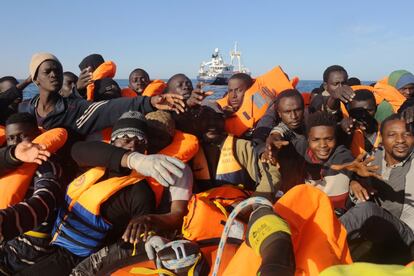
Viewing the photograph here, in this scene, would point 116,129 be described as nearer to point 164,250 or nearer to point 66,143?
point 66,143

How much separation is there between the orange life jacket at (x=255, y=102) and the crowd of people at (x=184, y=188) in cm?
44

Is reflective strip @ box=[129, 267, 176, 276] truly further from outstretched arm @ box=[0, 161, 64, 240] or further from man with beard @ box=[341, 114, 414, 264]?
man with beard @ box=[341, 114, 414, 264]

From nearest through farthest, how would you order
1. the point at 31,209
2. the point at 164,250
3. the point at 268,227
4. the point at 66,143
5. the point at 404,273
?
the point at 404,273, the point at 268,227, the point at 164,250, the point at 31,209, the point at 66,143

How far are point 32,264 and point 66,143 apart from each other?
106cm

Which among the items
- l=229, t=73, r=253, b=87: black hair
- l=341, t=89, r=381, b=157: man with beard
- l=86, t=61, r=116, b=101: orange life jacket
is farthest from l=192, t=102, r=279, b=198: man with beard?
l=86, t=61, r=116, b=101: orange life jacket

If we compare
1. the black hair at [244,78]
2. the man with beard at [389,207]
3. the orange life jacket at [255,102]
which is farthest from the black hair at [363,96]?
the man with beard at [389,207]

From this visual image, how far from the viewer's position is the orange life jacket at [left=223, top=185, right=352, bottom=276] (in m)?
1.72

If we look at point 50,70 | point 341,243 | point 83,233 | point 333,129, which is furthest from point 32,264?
point 333,129

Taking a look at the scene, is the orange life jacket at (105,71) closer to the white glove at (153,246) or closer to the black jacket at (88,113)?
the black jacket at (88,113)

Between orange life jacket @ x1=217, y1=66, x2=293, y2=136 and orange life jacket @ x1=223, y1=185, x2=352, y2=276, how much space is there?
238cm

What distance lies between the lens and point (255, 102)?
16.5ft

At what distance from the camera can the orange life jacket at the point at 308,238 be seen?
1716mm

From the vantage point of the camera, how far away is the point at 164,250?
204cm

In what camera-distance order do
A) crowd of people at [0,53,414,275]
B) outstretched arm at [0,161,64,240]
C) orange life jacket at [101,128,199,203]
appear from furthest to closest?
orange life jacket at [101,128,199,203]
outstretched arm at [0,161,64,240]
crowd of people at [0,53,414,275]
